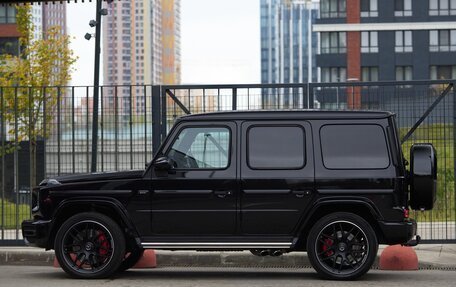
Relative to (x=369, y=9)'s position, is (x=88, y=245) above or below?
below

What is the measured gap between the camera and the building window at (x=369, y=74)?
3054 inches

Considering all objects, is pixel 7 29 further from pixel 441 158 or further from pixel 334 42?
pixel 441 158

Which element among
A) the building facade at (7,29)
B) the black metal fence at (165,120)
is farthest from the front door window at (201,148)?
the building facade at (7,29)

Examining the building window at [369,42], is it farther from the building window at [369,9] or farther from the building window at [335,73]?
the building window at [335,73]

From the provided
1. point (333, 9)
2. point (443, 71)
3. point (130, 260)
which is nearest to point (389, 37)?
point (333, 9)

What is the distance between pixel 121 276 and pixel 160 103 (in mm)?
3496

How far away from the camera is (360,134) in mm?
11211

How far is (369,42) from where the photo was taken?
76.8 meters

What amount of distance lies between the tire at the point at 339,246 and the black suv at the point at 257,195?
0.01 metres

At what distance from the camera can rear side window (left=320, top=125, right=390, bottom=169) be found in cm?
1110

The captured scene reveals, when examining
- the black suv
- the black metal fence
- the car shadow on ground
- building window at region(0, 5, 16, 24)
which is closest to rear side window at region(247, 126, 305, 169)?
the black suv

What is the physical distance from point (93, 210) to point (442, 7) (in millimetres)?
67221

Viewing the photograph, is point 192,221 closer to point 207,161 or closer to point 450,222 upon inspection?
point 207,161

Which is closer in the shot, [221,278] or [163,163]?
[163,163]
